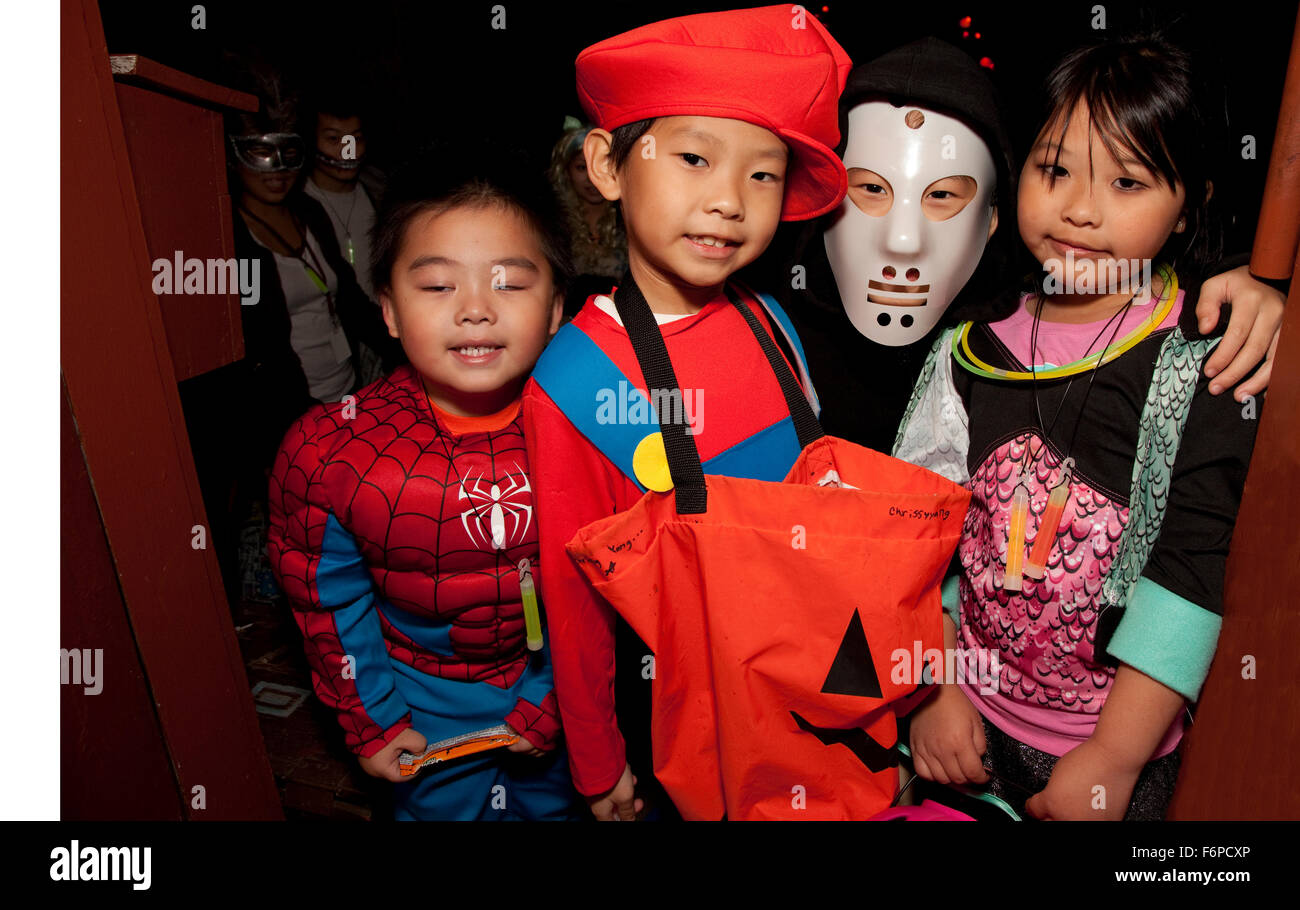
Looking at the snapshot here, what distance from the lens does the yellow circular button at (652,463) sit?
104 cm

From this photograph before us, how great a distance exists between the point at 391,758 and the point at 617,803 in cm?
38

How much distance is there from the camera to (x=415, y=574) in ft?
4.04

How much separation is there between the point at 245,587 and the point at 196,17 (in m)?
1.63

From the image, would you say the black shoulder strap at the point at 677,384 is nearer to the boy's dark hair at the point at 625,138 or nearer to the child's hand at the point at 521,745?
the boy's dark hair at the point at 625,138

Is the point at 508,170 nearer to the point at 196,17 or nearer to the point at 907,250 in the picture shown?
the point at 907,250

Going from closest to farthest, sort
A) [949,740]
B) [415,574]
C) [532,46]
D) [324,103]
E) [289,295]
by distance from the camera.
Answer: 1. [949,740]
2. [415,574]
3. [289,295]
4. [324,103]
5. [532,46]

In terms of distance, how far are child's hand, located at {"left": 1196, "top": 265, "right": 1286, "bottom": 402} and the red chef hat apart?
504mm

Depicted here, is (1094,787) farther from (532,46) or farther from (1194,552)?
(532,46)

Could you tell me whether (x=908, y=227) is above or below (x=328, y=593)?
above

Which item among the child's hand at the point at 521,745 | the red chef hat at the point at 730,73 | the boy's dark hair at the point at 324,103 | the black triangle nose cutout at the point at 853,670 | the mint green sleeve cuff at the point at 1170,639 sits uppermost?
the boy's dark hair at the point at 324,103

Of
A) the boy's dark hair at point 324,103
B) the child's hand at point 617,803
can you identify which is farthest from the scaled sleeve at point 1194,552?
the boy's dark hair at point 324,103

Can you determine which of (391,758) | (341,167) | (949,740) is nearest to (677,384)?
(949,740)

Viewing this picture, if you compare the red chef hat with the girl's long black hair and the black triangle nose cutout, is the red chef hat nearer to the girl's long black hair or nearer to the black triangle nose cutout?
the girl's long black hair
